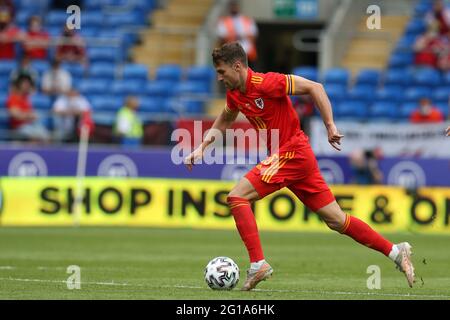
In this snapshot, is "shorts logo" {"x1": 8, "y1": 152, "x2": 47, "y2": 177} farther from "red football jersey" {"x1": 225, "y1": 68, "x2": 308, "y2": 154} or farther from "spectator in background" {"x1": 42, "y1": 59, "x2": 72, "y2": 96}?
"red football jersey" {"x1": 225, "y1": 68, "x2": 308, "y2": 154}

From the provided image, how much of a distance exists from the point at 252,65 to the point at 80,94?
420cm

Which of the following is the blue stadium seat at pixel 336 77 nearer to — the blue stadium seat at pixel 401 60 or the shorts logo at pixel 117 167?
the blue stadium seat at pixel 401 60

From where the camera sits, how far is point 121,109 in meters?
25.1

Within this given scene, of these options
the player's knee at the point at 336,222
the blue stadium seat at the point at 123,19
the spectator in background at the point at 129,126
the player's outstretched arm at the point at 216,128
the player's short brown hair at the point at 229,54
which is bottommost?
the player's knee at the point at 336,222

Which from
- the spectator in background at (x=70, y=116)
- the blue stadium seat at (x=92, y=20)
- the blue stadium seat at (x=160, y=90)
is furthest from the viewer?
the blue stadium seat at (x=92, y=20)

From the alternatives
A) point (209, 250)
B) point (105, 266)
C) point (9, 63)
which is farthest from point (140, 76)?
point (105, 266)

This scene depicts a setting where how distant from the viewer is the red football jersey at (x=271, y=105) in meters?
11.4

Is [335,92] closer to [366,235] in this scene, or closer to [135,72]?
[135,72]

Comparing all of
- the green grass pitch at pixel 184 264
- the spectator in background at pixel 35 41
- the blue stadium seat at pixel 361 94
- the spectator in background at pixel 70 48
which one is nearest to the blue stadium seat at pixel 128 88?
the spectator in background at pixel 70 48

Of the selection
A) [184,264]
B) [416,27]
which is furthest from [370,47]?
[184,264]

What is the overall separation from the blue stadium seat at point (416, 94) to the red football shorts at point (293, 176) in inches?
604

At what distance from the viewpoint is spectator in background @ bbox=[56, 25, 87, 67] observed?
27.7 meters

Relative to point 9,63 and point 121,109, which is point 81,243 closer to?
point 121,109

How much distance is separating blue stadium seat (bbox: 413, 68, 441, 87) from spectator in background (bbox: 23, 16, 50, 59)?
853cm
